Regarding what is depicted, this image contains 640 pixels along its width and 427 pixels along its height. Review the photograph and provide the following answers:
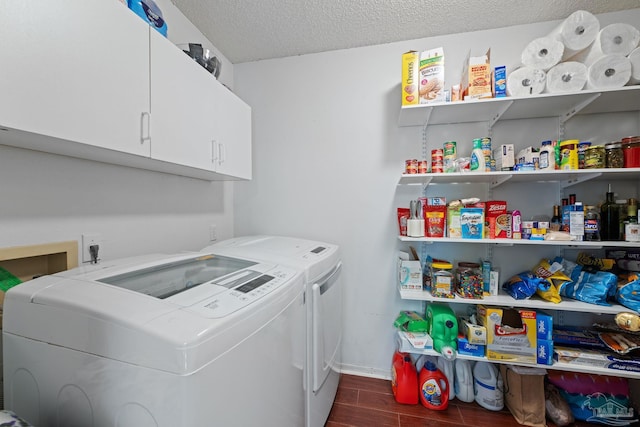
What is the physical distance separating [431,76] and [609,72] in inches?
36.4

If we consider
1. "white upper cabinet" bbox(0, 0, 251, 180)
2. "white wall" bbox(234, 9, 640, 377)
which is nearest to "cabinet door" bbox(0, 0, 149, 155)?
"white upper cabinet" bbox(0, 0, 251, 180)

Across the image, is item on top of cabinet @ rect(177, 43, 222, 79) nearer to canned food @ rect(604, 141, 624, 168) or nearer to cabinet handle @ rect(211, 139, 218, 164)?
cabinet handle @ rect(211, 139, 218, 164)

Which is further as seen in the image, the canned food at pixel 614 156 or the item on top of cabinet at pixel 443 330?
the item on top of cabinet at pixel 443 330

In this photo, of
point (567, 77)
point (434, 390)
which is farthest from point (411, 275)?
point (567, 77)

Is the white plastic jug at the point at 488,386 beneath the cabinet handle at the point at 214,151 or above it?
beneath

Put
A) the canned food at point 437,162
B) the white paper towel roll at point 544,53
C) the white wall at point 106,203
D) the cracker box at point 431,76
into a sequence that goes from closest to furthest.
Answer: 1. the white wall at point 106,203
2. the white paper towel roll at point 544,53
3. the cracker box at point 431,76
4. the canned food at point 437,162

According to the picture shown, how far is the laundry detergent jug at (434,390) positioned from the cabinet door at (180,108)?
1930mm

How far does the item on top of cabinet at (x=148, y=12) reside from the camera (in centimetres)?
105

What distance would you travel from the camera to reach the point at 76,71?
80 cm

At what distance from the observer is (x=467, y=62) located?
1.64m

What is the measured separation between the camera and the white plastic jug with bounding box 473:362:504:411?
64.3 inches

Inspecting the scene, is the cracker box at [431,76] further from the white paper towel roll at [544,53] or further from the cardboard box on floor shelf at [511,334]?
the cardboard box on floor shelf at [511,334]

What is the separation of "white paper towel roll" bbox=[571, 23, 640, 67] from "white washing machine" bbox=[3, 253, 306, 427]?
2.17 metres

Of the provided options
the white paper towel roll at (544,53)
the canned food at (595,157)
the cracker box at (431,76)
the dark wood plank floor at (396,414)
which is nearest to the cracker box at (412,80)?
the cracker box at (431,76)
